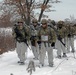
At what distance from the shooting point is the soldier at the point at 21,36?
13875 millimetres

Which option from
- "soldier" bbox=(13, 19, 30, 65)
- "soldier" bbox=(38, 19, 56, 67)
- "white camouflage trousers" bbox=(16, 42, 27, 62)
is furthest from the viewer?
"white camouflage trousers" bbox=(16, 42, 27, 62)

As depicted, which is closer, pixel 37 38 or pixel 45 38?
pixel 45 38

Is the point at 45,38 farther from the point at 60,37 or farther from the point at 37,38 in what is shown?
the point at 60,37

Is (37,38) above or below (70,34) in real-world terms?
above

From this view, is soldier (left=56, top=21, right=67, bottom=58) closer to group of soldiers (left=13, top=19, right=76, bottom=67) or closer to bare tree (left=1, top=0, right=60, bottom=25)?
group of soldiers (left=13, top=19, right=76, bottom=67)

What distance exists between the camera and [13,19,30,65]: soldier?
45.5 ft

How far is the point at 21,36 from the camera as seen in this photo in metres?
14.1

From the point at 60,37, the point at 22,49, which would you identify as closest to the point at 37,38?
the point at 22,49

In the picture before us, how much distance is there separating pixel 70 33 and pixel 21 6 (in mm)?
9293

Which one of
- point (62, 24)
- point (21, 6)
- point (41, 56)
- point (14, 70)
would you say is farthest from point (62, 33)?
point (21, 6)

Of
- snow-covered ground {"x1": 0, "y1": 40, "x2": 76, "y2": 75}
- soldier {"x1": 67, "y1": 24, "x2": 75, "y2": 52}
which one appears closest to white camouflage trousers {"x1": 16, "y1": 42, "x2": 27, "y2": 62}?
snow-covered ground {"x1": 0, "y1": 40, "x2": 76, "y2": 75}

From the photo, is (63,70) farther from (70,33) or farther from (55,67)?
(70,33)

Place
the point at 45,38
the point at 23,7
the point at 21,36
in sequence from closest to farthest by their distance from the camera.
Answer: the point at 45,38 → the point at 21,36 → the point at 23,7

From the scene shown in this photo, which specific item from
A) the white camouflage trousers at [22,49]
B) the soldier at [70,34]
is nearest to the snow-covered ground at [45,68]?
the white camouflage trousers at [22,49]
